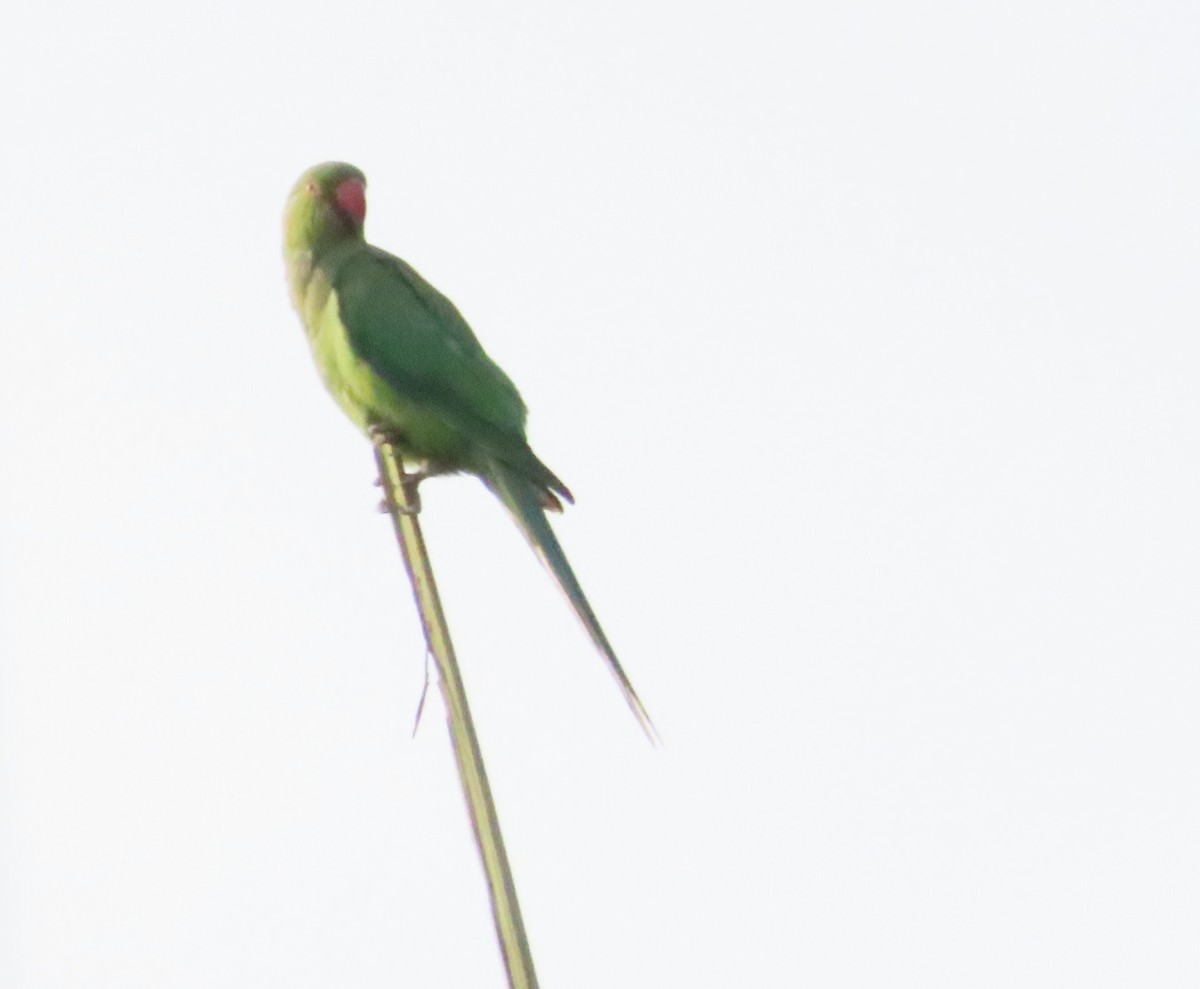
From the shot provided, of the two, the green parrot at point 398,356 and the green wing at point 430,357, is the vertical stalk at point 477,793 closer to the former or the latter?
the green parrot at point 398,356

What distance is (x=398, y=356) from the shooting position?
1648mm

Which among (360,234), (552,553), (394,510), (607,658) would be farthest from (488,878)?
(360,234)

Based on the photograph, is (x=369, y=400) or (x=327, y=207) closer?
(x=369, y=400)

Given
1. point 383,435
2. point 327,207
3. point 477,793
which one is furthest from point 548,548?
point 477,793

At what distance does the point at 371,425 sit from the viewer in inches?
65.1

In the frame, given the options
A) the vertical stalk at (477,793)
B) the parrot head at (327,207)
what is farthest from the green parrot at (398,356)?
the vertical stalk at (477,793)

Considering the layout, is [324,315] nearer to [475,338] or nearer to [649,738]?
[475,338]

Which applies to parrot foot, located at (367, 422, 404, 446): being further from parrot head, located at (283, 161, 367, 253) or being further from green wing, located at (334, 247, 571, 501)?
parrot head, located at (283, 161, 367, 253)

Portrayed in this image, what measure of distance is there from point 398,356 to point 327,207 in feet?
0.91

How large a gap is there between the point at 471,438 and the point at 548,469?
10 centimetres

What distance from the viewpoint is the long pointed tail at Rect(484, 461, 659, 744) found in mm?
1001

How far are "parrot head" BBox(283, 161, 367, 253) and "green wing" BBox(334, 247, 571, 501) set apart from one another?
0.19 ft

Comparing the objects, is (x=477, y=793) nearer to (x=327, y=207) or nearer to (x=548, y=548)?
(x=548, y=548)

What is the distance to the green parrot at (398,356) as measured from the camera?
155 centimetres
